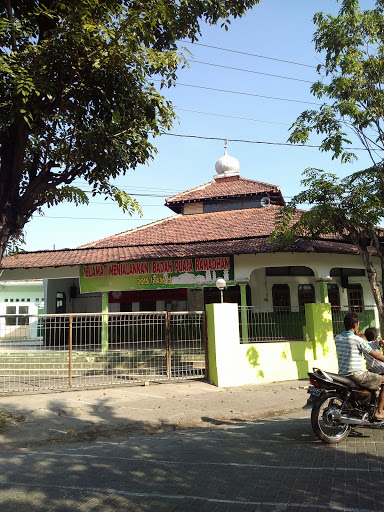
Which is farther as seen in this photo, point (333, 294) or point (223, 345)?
point (333, 294)

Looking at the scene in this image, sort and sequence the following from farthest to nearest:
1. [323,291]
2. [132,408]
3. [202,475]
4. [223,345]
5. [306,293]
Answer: [306,293]
[323,291]
[223,345]
[132,408]
[202,475]

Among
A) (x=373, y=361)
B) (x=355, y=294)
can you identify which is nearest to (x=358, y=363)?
(x=373, y=361)

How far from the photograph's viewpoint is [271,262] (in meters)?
13.5

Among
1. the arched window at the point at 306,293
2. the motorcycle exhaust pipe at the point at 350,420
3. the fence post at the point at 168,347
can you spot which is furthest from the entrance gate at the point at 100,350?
the arched window at the point at 306,293

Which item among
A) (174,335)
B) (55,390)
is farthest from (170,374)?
(55,390)

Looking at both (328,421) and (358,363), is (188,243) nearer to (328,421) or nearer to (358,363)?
(358,363)

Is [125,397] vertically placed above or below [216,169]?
below

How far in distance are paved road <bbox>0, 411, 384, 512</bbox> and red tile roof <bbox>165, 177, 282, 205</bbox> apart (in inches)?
574

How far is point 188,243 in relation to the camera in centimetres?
1471

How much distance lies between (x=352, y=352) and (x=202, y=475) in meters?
2.57

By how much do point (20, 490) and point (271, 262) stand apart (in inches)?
416

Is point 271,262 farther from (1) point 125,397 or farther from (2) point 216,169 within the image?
(2) point 216,169

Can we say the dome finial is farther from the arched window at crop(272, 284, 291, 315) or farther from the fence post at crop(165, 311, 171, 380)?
the fence post at crop(165, 311, 171, 380)

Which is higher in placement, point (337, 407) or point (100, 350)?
point (100, 350)
